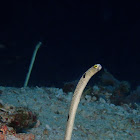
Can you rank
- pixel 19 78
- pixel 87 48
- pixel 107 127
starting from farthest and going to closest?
pixel 87 48 < pixel 19 78 < pixel 107 127

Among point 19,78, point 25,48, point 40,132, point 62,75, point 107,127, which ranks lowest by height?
point 40,132

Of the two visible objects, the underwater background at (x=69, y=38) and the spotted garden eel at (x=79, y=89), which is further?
the underwater background at (x=69, y=38)

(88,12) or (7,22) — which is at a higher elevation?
(88,12)

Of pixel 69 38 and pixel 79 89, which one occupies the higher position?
pixel 69 38

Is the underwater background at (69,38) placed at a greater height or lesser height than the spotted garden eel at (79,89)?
greater

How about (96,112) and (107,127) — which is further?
(96,112)

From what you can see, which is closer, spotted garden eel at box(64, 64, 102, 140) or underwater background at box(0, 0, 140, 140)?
spotted garden eel at box(64, 64, 102, 140)

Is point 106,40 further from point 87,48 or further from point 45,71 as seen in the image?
point 45,71

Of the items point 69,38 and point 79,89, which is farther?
point 69,38

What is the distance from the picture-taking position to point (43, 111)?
14.6ft

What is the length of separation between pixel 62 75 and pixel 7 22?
6.16 m

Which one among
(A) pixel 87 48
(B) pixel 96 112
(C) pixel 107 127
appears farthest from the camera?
(A) pixel 87 48

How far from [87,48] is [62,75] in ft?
12.3

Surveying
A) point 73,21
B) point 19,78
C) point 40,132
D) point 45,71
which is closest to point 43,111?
point 40,132
